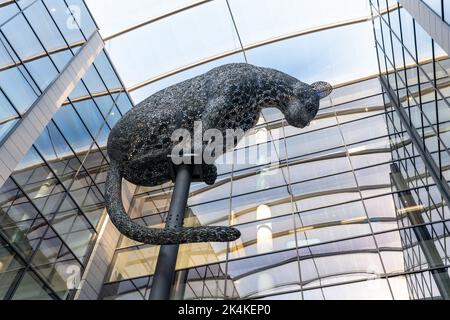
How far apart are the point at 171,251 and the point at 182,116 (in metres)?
1.55

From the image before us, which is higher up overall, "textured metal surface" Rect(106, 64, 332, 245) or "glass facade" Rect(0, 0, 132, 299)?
"glass facade" Rect(0, 0, 132, 299)

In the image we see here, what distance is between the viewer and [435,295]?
9.22 meters

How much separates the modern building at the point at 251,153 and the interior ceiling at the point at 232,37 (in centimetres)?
5

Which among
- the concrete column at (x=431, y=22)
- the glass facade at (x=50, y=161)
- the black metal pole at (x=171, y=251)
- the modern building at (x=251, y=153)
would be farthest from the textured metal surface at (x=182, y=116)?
the glass facade at (x=50, y=161)

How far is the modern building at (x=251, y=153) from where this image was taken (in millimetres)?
10758

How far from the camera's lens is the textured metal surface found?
15.9 ft

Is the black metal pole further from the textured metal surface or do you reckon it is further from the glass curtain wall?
the glass curtain wall

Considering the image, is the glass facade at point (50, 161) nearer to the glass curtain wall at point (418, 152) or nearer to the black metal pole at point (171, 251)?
the black metal pole at point (171, 251)

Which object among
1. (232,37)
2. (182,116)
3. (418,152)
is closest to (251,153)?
(232,37)

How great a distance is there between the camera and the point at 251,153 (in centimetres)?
1684

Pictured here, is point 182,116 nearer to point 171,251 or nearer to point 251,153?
point 171,251

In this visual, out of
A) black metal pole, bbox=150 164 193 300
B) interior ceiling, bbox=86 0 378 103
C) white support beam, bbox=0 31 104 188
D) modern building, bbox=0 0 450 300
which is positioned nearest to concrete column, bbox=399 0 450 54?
modern building, bbox=0 0 450 300

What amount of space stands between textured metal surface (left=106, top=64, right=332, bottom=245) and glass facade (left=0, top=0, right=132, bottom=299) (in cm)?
761
